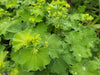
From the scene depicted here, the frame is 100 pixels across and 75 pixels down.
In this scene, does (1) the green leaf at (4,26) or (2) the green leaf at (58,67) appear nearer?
(2) the green leaf at (58,67)

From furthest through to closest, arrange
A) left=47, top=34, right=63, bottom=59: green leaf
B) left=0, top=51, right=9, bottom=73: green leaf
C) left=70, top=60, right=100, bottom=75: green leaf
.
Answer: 1. left=70, top=60, right=100, bottom=75: green leaf
2. left=47, top=34, right=63, bottom=59: green leaf
3. left=0, top=51, right=9, bottom=73: green leaf

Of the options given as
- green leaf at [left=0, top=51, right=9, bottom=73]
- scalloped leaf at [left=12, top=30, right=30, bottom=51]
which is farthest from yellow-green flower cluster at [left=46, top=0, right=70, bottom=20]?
green leaf at [left=0, top=51, right=9, bottom=73]

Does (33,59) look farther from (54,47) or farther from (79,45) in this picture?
(79,45)

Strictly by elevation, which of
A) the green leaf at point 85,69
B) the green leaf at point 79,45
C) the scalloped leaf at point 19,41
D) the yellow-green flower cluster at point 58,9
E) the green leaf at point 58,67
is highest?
the yellow-green flower cluster at point 58,9

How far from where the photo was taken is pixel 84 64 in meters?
1.59

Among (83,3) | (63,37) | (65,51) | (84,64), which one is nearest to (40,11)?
(63,37)

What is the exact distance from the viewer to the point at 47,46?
134 cm

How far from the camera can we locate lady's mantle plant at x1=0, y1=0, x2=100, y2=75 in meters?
1.23

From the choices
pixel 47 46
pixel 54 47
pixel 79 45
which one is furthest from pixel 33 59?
pixel 79 45

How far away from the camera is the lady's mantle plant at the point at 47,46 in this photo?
4.02ft

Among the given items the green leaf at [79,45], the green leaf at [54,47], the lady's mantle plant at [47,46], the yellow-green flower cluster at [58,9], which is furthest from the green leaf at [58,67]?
the yellow-green flower cluster at [58,9]

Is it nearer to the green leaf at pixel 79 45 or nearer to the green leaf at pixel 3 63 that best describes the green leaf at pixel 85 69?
the green leaf at pixel 79 45

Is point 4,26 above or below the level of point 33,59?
above

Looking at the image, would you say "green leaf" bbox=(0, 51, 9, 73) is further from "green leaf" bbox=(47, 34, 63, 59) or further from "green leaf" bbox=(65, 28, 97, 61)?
"green leaf" bbox=(65, 28, 97, 61)
